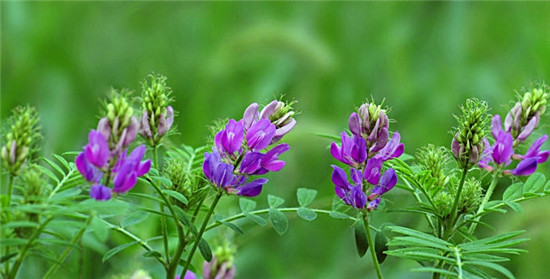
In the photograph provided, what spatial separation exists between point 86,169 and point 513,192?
0.27 meters

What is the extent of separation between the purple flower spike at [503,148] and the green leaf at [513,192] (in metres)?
0.03

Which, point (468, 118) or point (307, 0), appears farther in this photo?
point (307, 0)

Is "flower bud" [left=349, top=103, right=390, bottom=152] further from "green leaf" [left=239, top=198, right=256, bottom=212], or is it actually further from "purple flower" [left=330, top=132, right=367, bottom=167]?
"green leaf" [left=239, top=198, right=256, bottom=212]

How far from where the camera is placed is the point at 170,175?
1.66 ft

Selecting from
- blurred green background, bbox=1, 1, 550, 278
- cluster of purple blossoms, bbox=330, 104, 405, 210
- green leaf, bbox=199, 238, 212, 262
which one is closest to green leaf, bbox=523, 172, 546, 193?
cluster of purple blossoms, bbox=330, 104, 405, 210

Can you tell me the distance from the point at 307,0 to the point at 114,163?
1561mm

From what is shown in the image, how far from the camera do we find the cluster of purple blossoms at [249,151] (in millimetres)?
459

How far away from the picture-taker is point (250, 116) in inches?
19.0

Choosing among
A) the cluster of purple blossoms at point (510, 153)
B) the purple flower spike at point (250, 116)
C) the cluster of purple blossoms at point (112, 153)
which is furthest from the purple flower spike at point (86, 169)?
the cluster of purple blossoms at point (510, 153)

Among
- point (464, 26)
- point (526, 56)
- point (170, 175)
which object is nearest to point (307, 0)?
point (464, 26)

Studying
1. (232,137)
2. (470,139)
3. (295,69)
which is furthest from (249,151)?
(295,69)

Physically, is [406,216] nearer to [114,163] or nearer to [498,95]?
[498,95]

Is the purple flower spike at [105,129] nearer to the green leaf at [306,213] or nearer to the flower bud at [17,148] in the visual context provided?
the flower bud at [17,148]

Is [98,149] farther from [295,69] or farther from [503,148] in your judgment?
[295,69]
